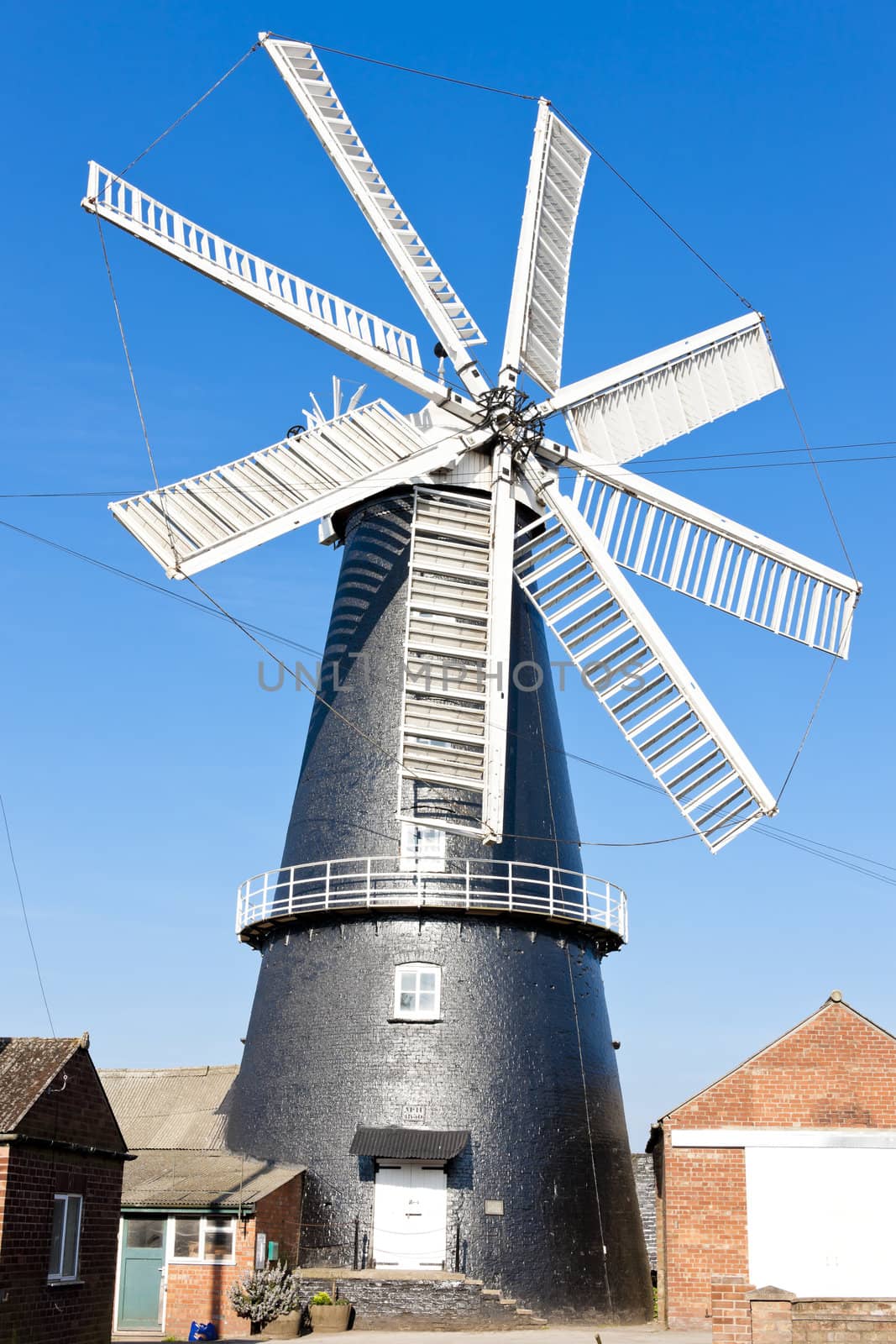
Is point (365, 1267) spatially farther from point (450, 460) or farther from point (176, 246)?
point (176, 246)

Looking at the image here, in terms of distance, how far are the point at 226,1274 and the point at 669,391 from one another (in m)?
15.4

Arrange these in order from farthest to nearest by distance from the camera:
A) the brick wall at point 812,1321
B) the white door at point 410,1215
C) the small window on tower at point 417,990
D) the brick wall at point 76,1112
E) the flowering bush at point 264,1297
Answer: the small window on tower at point 417,990 → the white door at point 410,1215 → the flowering bush at point 264,1297 → the brick wall at point 76,1112 → the brick wall at point 812,1321

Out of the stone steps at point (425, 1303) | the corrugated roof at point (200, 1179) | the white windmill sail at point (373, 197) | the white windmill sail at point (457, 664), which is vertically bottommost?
the stone steps at point (425, 1303)

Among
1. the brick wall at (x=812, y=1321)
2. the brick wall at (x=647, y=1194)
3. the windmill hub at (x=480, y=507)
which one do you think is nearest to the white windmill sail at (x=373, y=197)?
the windmill hub at (x=480, y=507)

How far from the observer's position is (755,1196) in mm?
20812

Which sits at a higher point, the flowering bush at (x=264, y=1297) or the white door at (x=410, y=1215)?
the white door at (x=410, y=1215)

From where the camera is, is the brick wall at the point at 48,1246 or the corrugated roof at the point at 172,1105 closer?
the brick wall at the point at 48,1246

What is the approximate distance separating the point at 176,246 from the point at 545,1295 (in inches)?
625

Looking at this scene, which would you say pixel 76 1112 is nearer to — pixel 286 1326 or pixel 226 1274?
pixel 286 1326

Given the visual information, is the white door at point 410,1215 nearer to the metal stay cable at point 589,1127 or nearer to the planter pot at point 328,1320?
the planter pot at point 328,1320

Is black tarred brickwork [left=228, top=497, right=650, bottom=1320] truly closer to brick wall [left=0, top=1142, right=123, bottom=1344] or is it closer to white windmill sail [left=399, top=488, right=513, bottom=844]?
white windmill sail [left=399, top=488, right=513, bottom=844]

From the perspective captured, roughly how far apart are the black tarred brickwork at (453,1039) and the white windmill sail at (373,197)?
2886mm

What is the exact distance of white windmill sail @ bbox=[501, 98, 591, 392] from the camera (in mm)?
23844

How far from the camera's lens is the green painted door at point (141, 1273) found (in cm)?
2105
